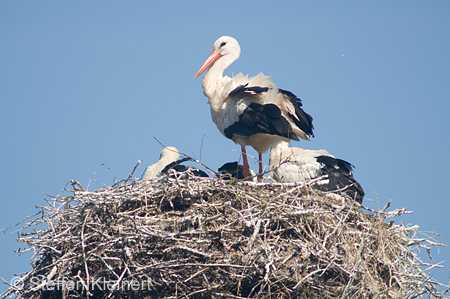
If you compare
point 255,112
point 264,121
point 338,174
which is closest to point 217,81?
point 255,112

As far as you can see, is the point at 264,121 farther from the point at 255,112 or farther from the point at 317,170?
the point at 317,170

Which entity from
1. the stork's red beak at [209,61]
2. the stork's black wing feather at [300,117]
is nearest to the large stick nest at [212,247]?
the stork's black wing feather at [300,117]

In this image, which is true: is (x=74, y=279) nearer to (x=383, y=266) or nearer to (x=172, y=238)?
(x=172, y=238)

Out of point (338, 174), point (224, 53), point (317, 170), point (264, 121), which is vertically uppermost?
point (224, 53)

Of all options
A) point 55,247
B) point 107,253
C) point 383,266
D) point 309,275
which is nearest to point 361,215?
point 383,266

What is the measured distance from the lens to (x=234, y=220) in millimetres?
5453

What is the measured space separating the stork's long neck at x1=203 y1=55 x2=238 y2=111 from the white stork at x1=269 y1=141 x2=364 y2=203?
2.99ft

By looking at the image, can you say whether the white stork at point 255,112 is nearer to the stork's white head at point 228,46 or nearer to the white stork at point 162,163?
the stork's white head at point 228,46

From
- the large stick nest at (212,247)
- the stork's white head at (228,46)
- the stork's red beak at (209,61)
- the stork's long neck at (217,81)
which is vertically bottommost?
the large stick nest at (212,247)

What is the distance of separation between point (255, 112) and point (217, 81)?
3.25 feet

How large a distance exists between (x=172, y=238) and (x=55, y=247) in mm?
1111

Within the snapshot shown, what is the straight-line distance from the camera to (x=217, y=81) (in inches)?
329

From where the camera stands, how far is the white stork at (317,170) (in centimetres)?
723

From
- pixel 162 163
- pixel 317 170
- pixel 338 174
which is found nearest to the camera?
pixel 338 174
